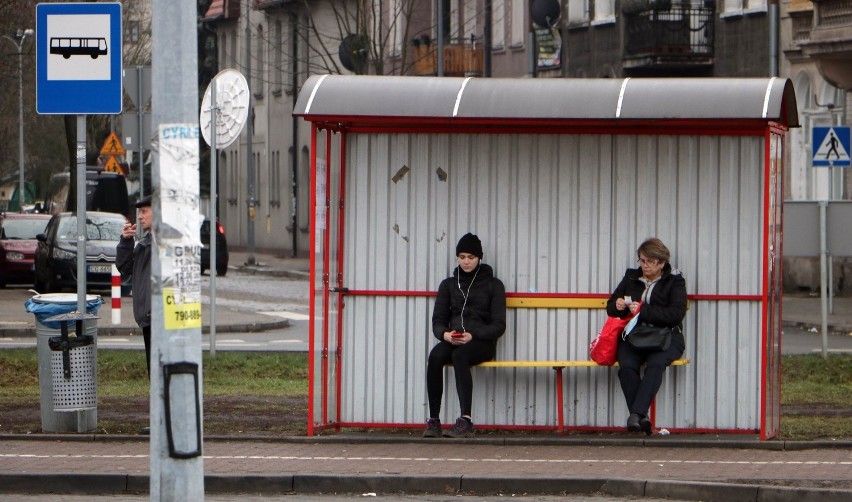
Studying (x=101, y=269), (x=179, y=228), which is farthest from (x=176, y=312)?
(x=101, y=269)

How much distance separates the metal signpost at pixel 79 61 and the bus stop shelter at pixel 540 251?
151 cm

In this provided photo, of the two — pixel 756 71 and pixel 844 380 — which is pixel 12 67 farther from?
pixel 844 380

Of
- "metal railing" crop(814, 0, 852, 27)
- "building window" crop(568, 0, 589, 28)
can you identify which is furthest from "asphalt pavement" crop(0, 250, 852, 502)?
"building window" crop(568, 0, 589, 28)

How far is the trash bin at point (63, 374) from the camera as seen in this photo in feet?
40.5

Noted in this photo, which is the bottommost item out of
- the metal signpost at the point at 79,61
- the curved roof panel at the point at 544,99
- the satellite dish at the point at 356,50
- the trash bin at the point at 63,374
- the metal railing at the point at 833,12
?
the trash bin at the point at 63,374

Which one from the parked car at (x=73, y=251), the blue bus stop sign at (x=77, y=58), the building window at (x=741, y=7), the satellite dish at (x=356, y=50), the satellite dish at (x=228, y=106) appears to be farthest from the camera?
the satellite dish at (x=356, y=50)

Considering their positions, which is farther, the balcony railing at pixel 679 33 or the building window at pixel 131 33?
the building window at pixel 131 33

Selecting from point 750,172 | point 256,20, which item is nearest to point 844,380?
point 750,172

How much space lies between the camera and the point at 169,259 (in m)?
6.80

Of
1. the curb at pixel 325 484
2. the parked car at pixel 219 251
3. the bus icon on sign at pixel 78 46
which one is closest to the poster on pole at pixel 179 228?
the curb at pixel 325 484

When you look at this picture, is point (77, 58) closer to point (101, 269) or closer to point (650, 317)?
point (650, 317)

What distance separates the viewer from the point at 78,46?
1242 centimetres

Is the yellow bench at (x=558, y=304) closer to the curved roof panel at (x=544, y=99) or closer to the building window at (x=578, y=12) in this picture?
the curved roof panel at (x=544, y=99)

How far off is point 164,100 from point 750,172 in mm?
6581
